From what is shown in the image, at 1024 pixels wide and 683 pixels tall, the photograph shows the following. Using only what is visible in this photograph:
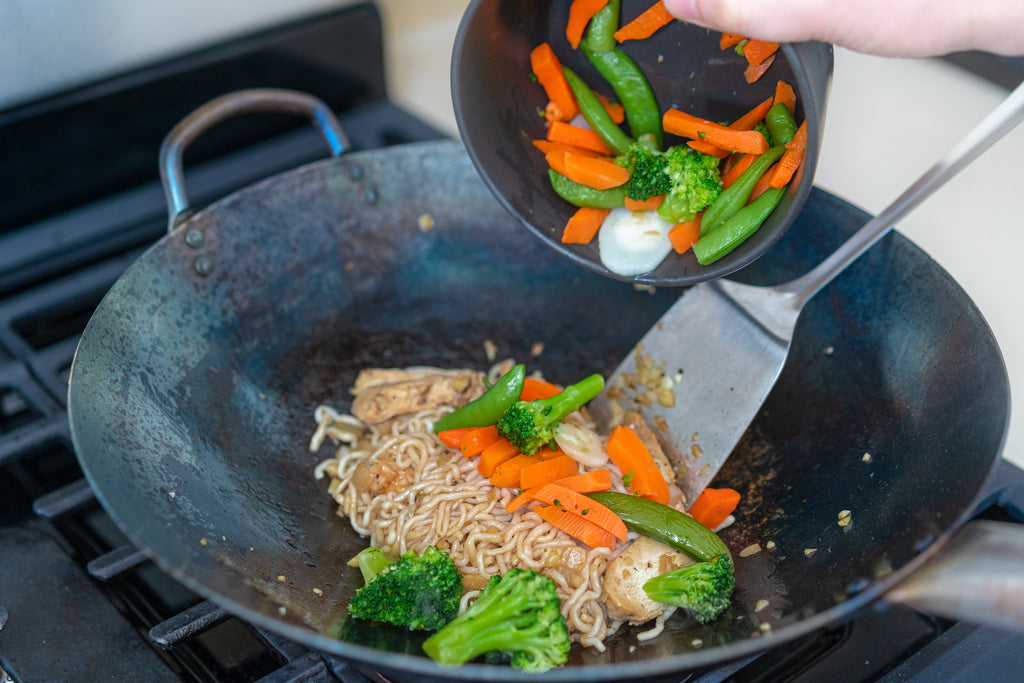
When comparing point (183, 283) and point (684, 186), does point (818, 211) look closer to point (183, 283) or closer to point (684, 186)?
point (684, 186)

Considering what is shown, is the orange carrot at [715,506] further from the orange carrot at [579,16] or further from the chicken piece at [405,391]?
the orange carrot at [579,16]

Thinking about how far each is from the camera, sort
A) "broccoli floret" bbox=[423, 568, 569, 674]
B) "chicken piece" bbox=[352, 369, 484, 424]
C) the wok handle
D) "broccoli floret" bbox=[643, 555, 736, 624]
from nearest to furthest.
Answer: the wok handle → "broccoli floret" bbox=[423, 568, 569, 674] → "broccoli floret" bbox=[643, 555, 736, 624] → "chicken piece" bbox=[352, 369, 484, 424]

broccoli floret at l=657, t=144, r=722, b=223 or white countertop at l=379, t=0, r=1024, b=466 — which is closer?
broccoli floret at l=657, t=144, r=722, b=223

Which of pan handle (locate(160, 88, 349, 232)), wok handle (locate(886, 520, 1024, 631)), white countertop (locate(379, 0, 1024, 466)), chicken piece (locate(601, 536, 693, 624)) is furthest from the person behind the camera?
white countertop (locate(379, 0, 1024, 466))

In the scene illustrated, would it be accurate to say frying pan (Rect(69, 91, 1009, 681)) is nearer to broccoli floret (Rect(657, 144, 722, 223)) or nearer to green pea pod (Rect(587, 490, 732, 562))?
green pea pod (Rect(587, 490, 732, 562))

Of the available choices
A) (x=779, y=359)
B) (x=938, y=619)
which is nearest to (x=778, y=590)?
(x=938, y=619)

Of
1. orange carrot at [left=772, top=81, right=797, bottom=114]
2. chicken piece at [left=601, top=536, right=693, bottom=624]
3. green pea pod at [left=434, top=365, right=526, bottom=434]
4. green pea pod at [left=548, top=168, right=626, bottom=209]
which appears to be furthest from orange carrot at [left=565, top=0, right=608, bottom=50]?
chicken piece at [left=601, top=536, right=693, bottom=624]
